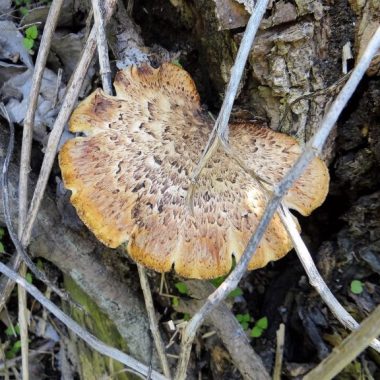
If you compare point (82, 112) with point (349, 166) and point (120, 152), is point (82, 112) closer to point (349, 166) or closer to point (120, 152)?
point (120, 152)

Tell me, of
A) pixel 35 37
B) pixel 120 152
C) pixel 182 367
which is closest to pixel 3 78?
pixel 35 37

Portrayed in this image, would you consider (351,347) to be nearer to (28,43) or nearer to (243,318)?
(243,318)

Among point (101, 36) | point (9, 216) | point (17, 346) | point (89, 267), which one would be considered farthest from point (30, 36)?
point (17, 346)

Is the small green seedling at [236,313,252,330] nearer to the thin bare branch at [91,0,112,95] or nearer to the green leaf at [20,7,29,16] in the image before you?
the thin bare branch at [91,0,112,95]

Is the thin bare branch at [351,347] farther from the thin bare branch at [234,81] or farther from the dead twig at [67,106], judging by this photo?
the dead twig at [67,106]

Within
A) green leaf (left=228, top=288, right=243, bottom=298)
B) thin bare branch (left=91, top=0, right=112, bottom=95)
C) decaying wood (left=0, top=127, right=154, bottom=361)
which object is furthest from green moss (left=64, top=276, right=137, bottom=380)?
thin bare branch (left=91, top=0, right=112, bottom=95)

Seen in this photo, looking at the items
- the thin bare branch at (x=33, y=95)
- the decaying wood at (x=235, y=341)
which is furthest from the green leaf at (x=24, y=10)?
the decaying wood at (x=235, y=341)

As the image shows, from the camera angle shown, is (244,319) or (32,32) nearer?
(32,32)
